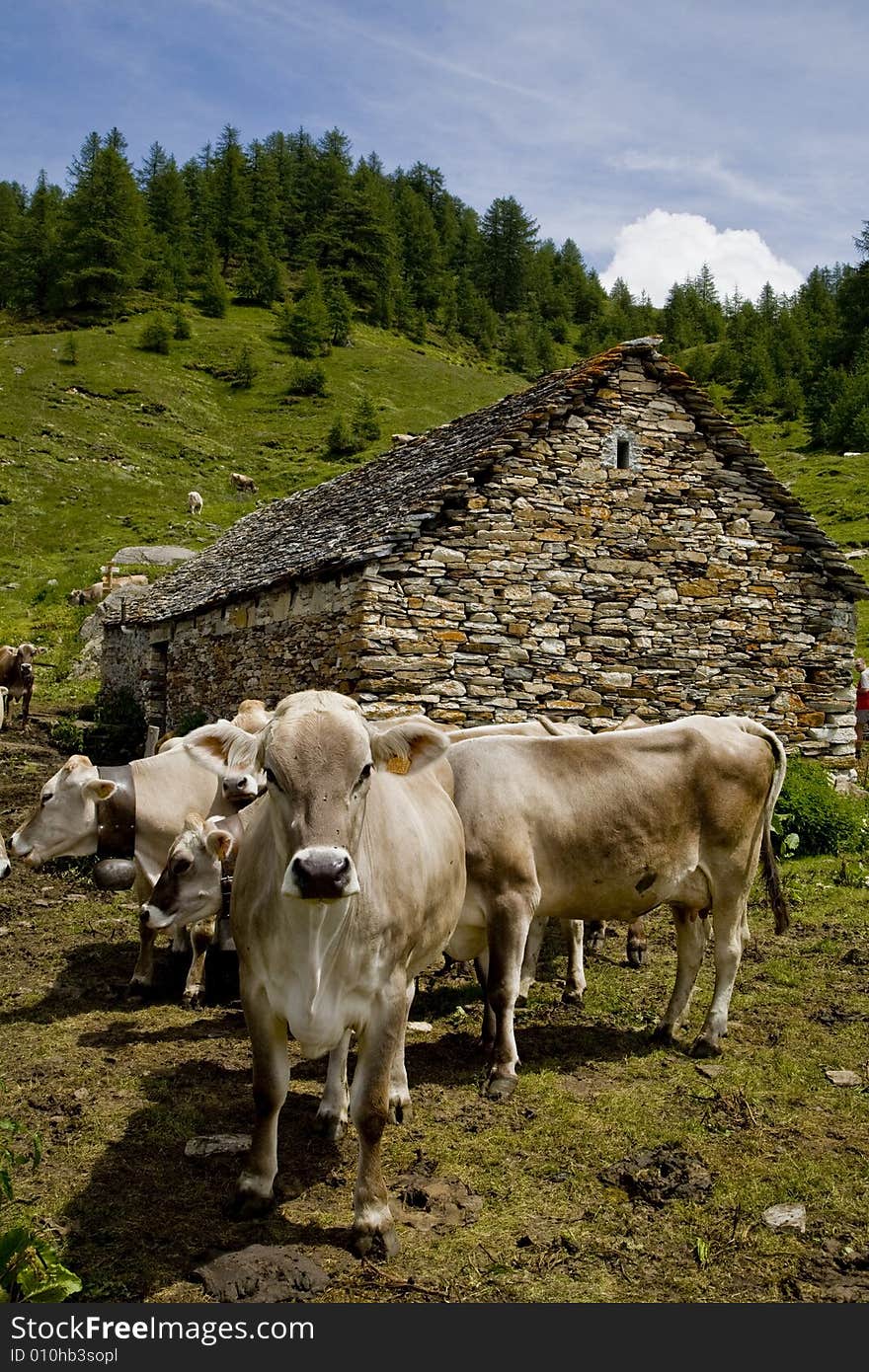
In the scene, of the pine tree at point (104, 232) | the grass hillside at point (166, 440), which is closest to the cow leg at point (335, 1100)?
the grass hillside at point (166, 440)

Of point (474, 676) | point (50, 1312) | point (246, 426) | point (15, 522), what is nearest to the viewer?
point (50, 1312)

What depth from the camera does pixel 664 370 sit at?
13.3 m

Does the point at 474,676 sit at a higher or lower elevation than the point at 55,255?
lower

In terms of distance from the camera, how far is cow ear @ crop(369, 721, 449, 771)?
383cm

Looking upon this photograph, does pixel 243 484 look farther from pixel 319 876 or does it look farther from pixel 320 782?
pixel 319 876

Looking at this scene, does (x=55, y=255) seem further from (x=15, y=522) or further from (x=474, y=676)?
(x=474, y=676)

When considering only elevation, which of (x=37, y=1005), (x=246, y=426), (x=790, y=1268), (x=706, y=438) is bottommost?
(x=37, y=1005)

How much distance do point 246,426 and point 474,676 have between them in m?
49.4

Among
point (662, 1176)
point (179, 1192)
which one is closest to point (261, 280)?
point (179, 1192)

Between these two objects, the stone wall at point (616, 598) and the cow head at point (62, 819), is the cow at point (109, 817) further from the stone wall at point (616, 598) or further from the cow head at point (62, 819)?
the stone wall at point (616, 598)

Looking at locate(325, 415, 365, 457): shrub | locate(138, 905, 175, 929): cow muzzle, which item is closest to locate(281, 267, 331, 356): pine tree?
locate(325, 415, 365, 457): shrub

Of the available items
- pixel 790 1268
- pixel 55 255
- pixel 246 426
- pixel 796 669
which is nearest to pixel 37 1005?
pixel 790 1268

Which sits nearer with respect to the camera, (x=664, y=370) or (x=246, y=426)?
(x=664, y=370)

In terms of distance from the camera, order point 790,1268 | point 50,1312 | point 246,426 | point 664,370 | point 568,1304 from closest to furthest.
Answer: point 50,1312
point 568,1304
point 790,1268
point 664,370
point 246,426
